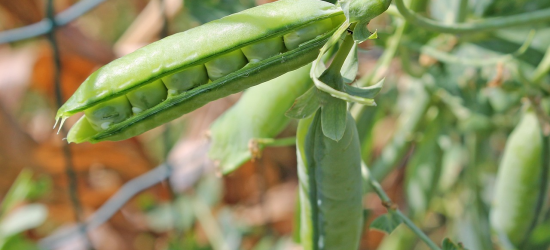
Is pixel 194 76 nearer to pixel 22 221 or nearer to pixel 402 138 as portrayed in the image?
pixel 402 138

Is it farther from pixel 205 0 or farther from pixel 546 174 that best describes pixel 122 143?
pixel 546 174

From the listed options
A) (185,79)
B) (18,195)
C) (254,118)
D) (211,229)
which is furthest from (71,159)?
(185,79)

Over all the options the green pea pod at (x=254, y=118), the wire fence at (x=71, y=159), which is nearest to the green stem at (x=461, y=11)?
the green pea pod at (x=254, y=118)

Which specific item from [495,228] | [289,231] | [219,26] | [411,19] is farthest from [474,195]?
[289,231]

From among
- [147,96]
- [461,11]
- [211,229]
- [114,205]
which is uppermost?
[147,96]

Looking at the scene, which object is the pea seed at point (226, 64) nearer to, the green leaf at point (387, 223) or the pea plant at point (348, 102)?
the pea plant at point (348, 102)

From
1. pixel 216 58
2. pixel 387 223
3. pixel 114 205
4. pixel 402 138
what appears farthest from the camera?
pixel 114 205
